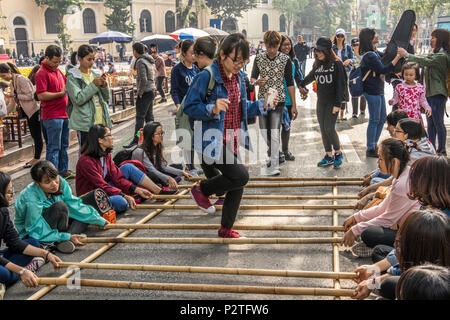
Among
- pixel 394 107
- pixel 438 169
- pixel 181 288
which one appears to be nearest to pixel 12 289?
pixel 181 288

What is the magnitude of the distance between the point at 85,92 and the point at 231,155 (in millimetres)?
2995

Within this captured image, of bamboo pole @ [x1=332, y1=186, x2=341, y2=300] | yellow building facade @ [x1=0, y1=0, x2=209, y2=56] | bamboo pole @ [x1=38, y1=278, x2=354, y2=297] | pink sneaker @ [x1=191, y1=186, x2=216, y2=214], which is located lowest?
bamboo pole @ [x1=332, y1=186, x2=341, y2=300]

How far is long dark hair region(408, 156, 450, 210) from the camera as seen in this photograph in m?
3.01

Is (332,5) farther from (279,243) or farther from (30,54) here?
(279,243)

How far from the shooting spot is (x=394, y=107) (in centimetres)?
713

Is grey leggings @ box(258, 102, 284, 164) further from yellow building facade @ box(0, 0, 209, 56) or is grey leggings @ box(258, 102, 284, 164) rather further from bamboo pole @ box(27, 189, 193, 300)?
yellow building facade @ box(0, 0, 209, 56)

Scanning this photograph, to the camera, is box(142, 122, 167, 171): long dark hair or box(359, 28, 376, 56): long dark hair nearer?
box(142, 122, 167, 171): long dark hair

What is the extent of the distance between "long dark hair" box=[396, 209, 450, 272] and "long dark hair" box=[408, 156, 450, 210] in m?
0.65

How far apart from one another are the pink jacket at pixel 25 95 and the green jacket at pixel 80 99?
136cm

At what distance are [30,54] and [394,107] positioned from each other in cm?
4779

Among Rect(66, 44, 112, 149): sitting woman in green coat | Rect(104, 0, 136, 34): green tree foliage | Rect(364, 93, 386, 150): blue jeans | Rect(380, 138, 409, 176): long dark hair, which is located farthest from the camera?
Rect(104, 0, 136, 34): green tree foliage

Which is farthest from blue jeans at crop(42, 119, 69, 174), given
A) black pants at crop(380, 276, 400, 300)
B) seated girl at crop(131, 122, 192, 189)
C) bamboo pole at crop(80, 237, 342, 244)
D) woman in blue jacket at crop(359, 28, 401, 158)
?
black pants at crop(380, 276, 400, 300)

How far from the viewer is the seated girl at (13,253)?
3742 millimetres

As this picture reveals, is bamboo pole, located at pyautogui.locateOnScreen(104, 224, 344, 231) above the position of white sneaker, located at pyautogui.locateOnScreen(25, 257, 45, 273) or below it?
above
